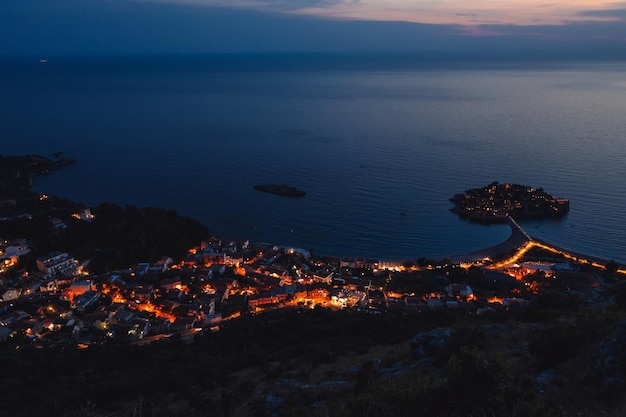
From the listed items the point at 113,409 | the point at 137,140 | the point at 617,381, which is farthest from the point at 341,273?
the point at 137,140

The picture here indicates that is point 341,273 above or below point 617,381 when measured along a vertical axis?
below

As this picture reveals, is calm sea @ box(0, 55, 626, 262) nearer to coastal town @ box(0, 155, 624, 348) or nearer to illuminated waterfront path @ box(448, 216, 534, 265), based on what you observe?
illuminated waterfront path @ box(448, 216, 534, 265)

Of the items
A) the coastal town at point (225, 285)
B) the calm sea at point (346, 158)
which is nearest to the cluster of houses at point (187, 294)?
the coastal town at point (225, 285)

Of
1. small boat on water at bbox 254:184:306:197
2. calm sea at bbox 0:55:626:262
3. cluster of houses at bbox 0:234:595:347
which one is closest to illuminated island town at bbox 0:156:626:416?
cluster of houses at bbox 0:234:595:347

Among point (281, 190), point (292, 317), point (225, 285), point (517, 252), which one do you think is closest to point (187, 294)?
point (225, 285)

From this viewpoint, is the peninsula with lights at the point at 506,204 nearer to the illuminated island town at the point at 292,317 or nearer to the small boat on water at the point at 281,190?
the illuminated island town at the point at 292,317

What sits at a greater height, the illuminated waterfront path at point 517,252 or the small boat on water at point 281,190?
the illuminated waterfront path at point 517,252

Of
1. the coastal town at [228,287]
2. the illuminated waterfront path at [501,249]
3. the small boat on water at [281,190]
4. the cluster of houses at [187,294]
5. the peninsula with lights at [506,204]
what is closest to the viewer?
the cluster of houses at [187,294]

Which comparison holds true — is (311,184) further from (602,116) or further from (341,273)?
(602,116)
